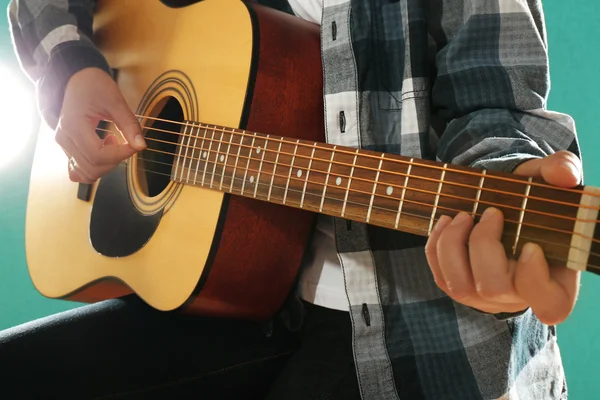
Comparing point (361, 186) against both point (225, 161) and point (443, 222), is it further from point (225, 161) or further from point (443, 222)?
point (225, 161)

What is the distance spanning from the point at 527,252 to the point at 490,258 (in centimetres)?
3

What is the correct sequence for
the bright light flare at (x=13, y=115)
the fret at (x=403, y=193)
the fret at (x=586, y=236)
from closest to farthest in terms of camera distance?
the fret at (x=586, y=236), the fret at (x=403, y=193), the bright light flare at (x=13, y=115)

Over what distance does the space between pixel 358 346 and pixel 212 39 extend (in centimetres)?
52

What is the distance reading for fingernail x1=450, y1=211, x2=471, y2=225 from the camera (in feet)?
1.67

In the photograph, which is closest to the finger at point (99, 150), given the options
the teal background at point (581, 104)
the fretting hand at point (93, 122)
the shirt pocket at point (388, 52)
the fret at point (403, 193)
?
the fretting hand at point (93, 122)

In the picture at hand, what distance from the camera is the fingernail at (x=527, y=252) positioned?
468 mm

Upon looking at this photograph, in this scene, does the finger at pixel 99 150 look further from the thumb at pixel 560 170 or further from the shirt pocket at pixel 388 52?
the thumb at pixel 560 170

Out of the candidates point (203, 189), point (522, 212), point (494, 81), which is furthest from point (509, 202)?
point (203, 189)

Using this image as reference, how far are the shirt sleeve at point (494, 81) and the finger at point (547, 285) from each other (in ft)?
0.60

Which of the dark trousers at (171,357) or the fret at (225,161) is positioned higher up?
the fret at (225,161)

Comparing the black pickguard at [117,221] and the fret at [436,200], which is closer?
the fret at [436,200]

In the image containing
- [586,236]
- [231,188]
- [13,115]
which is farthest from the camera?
[13,115]

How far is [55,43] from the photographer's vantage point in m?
1.03

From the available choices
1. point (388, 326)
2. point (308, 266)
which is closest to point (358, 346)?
point (388, 326)
